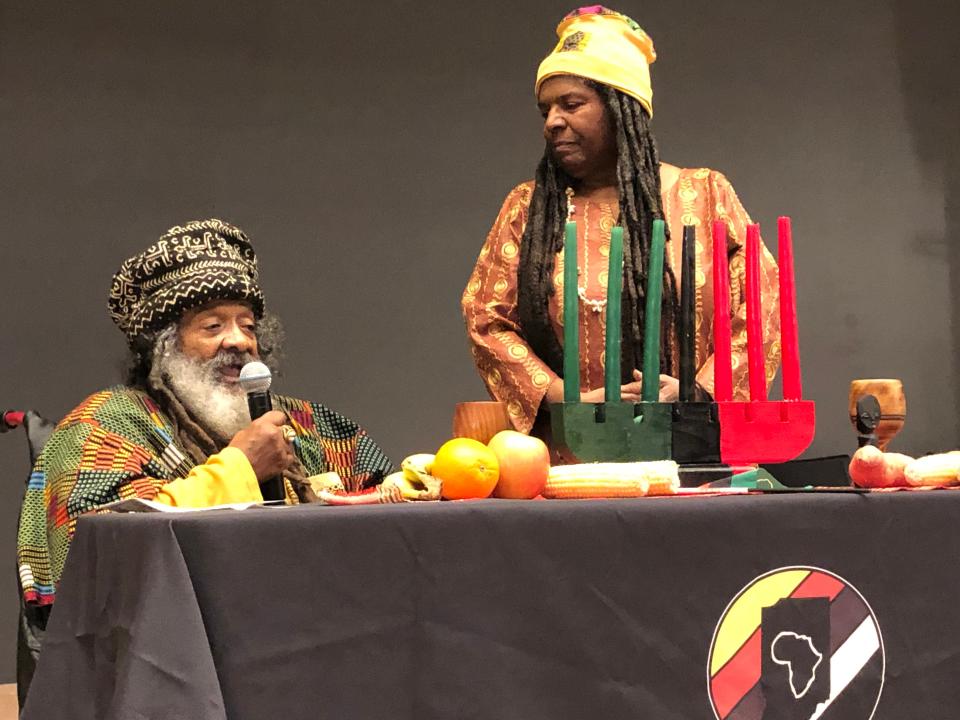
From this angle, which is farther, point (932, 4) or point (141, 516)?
point (932, 4)

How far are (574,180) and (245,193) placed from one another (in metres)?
1.78

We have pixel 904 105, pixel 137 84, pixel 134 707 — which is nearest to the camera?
pixel 134 707

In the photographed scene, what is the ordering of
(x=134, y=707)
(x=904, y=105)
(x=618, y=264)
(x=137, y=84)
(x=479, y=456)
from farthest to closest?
(x=904, y=105) < (x=137, y=84) < (x=618, y=264) < (x=479, y=456) < (x=134, y=707)

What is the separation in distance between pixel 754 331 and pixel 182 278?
1217 mm

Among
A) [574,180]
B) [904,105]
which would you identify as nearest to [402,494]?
[574,180]

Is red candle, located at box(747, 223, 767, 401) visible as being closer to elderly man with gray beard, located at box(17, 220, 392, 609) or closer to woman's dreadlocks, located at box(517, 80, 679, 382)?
woman's dreadlocks, located at box(517, 80, 679, 382)

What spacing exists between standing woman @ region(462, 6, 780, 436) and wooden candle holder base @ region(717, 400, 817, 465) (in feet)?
1.53

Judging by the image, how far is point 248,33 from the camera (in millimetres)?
3957

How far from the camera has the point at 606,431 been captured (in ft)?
5.16

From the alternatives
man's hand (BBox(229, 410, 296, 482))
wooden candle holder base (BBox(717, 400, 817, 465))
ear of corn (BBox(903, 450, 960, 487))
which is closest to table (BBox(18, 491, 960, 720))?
ear of corn (BBox(903, 450, 960, 487))

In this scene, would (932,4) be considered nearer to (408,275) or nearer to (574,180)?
(408,275)

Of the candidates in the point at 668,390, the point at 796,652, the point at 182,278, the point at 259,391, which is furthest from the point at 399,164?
the point at 796,652

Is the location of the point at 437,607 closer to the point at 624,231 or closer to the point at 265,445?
the point at 265,445

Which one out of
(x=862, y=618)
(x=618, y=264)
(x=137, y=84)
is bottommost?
(x=862, y=618)
